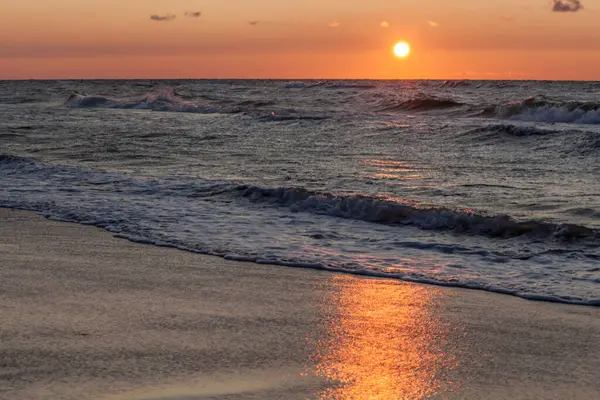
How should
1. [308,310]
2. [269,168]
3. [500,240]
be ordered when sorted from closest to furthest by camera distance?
1. [308,310]
2. [500,240]
3. [269,168]

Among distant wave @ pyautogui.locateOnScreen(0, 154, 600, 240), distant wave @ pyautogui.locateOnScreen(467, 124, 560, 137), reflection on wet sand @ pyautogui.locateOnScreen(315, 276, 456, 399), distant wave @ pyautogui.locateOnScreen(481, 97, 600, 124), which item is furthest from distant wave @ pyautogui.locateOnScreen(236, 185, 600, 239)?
distant wave @ pyautogui.locateOnScreen(481, 97, 600, 124)

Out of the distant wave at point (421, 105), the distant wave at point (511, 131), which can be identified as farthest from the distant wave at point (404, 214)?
the distant wave at point (421, 105)

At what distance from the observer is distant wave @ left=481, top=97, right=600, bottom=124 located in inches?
1144

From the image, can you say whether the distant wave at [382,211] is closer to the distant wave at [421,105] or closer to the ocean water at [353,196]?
the ocean water at [353,196]

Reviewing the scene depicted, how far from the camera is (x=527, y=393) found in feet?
12.9

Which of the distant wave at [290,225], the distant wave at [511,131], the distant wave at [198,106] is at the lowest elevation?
the distant wave at [290,225]

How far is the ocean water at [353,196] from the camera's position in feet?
25.3

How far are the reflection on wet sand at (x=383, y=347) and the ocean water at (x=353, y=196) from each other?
37.7 inches

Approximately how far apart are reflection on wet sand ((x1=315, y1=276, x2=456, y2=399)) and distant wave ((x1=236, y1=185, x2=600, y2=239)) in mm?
3000

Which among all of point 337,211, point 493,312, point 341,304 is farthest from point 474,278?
point 337,211

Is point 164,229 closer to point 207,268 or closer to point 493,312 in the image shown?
point 207,268

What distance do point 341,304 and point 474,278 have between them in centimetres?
167

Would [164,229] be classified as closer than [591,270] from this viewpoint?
No

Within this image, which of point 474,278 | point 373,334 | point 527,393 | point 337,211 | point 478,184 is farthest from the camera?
point 478,184
